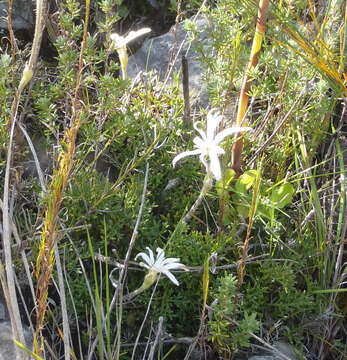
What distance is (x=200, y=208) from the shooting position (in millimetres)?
2057

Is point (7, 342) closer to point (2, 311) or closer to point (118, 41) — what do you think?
point (2, 311)

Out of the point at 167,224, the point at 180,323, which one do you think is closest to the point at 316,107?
the point at 167,224

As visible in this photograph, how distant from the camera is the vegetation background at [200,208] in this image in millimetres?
1743

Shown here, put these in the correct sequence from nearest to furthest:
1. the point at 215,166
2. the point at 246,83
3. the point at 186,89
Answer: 1. the point at 215,166
2. the point at 246,83
3. the point at 186,89

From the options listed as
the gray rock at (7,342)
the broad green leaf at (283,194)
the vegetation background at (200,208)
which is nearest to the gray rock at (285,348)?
the vegetation background at (200,208)

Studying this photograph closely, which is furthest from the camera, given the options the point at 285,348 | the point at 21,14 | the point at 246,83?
the point at 21,14

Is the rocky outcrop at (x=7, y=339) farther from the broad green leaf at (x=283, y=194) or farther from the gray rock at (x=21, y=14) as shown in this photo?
the gray rock at (x=21, y=14)

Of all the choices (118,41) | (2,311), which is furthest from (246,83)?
(2,311)

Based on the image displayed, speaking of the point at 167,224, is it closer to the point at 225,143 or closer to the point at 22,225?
the point at 225,143

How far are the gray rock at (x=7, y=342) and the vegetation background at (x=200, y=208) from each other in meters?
0.06

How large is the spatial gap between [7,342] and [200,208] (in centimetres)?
83

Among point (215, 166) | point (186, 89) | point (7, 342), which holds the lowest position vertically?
point (7, 342)

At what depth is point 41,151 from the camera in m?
2.16

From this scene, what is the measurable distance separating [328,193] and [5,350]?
128 centimetres
